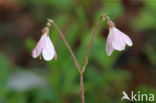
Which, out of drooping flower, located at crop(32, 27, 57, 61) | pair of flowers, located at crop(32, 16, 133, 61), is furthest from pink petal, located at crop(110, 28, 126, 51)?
drooping flower, located at crop(32, 27, 57, 61)

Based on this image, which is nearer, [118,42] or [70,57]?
[118,42]

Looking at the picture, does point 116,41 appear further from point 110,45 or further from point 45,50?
point 45,50

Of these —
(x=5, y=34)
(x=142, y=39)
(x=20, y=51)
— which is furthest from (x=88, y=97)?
(x=5, y=34)

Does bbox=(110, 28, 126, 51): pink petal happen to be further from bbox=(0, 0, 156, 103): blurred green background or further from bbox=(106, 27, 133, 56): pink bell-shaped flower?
bbox=(0, 0, 156, 103): blurred green background

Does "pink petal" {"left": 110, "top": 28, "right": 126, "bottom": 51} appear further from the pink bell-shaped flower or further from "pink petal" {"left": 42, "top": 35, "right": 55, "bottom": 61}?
"pink petal" {"left": 42, "top": 35, "right": 55, "bottom": 61}

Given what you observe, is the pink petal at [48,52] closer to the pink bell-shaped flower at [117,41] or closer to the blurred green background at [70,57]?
the pink bell-shaped flower at [117,41]

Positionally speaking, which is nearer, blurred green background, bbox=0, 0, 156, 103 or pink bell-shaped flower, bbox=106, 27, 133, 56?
pink bell-shaped flower, bbox=106, 27, 133, 56

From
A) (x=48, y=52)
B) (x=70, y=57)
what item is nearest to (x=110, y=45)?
(x=48, y=52)

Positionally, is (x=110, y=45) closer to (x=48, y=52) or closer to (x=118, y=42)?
(x=118, y=42)
